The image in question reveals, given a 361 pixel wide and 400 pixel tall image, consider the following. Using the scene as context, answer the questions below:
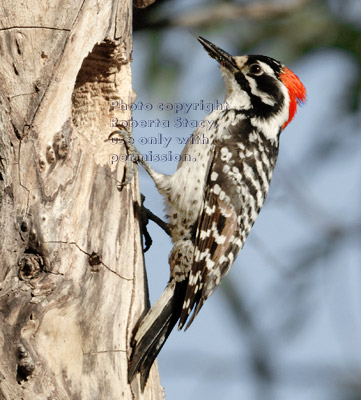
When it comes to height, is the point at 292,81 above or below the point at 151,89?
below

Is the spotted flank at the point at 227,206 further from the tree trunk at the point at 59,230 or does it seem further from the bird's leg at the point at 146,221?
the tree trunk at the point at 59,230

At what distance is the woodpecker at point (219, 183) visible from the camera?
344 centimetres

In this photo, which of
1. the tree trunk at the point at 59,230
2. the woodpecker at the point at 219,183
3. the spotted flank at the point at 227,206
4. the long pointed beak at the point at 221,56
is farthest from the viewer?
the long pointed beak at the point at 221,56

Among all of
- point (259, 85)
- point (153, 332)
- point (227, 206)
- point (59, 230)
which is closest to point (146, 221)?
point (227, 206)

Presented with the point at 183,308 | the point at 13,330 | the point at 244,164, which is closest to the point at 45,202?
the point at 13,330

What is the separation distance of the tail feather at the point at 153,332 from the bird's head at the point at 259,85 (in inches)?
56.8

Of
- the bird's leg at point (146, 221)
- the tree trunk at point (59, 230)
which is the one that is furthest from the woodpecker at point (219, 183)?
the tree trunk at point (59, 230)

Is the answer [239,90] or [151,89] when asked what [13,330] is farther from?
[151,89]

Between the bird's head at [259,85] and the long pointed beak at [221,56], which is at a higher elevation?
the long pointed beak at [221,56]

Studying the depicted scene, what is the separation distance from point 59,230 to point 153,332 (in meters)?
0.68

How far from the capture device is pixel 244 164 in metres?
4.00

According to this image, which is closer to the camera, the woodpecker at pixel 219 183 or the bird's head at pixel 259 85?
the woodpecker at pixel 219 183

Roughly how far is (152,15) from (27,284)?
9.84 feet

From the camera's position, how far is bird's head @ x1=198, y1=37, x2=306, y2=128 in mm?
4312
